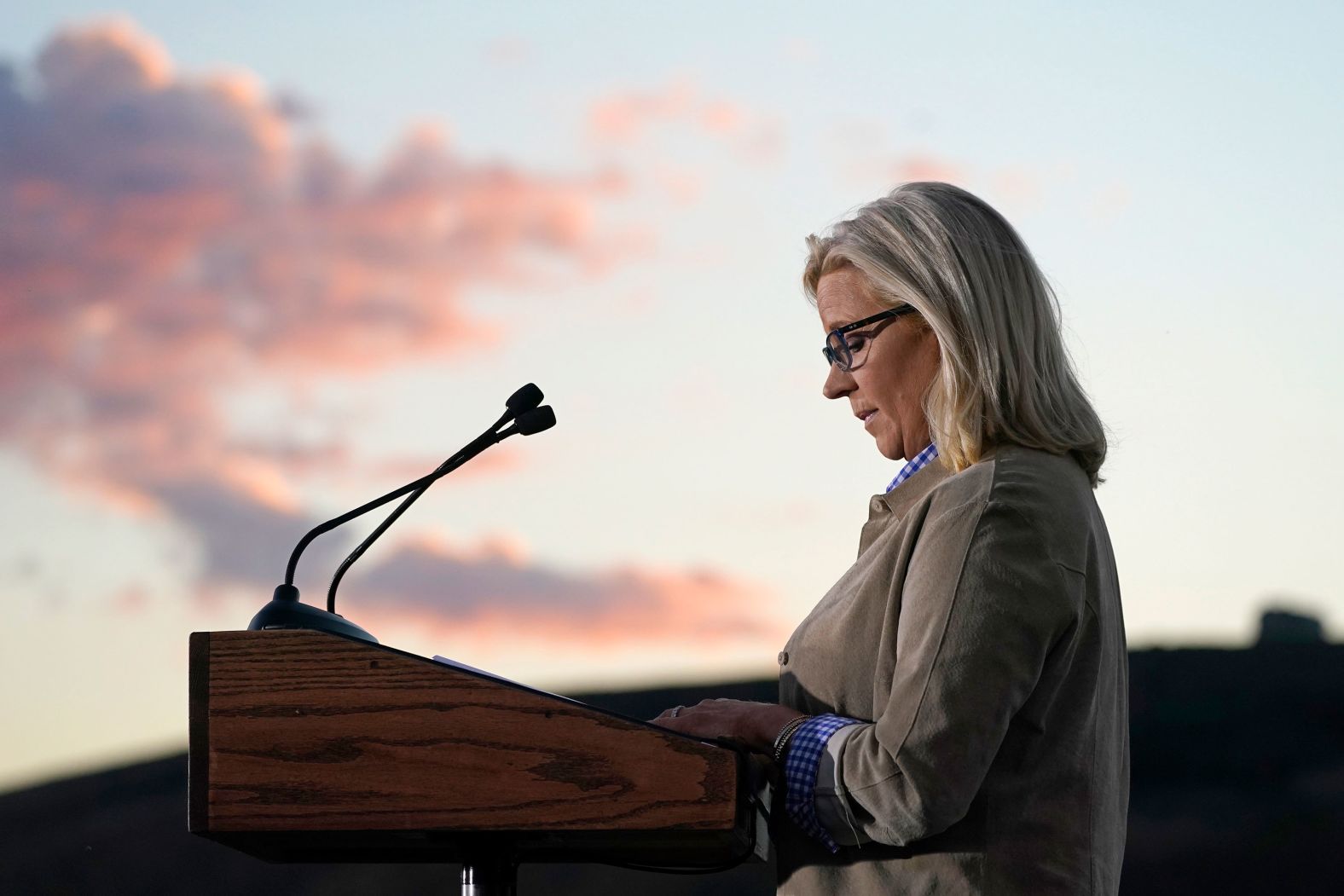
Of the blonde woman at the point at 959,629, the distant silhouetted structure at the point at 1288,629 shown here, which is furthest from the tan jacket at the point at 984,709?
the distant silhouetted structure at the point at 1288,629

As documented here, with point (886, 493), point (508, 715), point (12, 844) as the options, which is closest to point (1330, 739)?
point (886, 493)

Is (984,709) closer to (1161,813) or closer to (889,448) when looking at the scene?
(889,448)

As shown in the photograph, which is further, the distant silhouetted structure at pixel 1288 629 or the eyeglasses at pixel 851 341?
the distant silhouetted structure at pixel 1288 629

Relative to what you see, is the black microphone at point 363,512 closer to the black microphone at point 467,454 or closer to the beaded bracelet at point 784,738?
the black microphone at point 467,454

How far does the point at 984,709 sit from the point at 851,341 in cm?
54

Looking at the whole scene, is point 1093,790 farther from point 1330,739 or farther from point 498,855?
point 1330,739

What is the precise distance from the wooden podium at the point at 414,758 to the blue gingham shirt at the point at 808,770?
13 centimetres

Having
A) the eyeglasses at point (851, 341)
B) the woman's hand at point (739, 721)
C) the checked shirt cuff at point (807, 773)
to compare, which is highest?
the eyeglasses at point (851, 341)

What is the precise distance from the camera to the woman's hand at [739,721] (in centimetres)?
140

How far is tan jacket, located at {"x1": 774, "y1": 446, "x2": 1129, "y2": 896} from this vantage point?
4.22 ft

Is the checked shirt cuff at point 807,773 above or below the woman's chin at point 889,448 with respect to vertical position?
below

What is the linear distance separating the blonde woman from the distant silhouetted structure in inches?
108

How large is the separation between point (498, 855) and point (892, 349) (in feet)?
2.36

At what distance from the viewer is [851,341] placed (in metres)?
1.68
